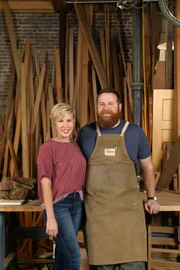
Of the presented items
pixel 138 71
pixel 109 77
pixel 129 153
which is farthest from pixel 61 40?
pixel 129 153

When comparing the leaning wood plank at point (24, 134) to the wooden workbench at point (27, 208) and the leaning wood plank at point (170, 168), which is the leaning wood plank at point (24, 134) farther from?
the wooden workbench at point (27, 208)

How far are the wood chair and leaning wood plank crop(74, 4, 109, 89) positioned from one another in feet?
9.50

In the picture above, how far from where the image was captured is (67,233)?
9.86ft

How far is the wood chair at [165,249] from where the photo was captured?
4.37 m

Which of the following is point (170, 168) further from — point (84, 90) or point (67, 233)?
point (84, 90)

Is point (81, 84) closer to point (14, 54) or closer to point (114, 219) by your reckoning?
point (14, 54)

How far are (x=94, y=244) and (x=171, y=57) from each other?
107 inches

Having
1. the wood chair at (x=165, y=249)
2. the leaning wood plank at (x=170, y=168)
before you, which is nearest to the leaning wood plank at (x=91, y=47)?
the leaning wood plank at (x=170, y=168)

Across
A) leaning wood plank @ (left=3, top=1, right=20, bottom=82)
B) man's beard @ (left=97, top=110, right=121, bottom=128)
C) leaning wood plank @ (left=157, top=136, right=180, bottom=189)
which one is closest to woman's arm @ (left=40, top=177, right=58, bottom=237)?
man's beard @ (left=97, top=110, right=121, bottom=128)

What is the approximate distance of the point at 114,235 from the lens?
3.23 m

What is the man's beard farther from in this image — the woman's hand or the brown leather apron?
the woman's hand

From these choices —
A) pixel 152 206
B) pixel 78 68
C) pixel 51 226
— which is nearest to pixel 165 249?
pixel 152 206

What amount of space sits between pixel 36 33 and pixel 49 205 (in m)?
5.57

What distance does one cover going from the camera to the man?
3209 millimetres
